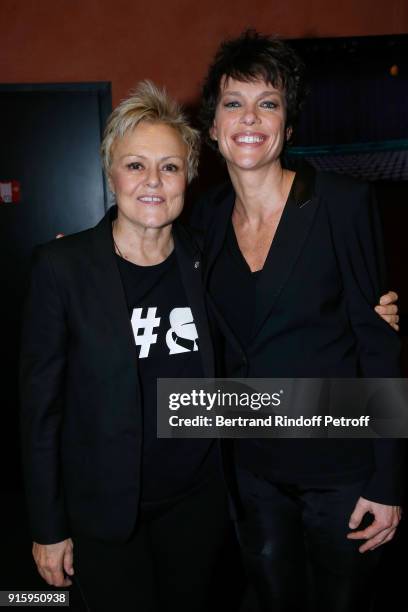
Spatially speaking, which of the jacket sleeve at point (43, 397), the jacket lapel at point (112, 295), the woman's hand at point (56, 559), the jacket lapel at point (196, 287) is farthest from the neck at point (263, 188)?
the woman's hand at point (56, 559)

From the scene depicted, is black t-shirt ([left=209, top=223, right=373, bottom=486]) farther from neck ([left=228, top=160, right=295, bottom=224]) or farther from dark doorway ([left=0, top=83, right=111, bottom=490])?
dark doorway ([left=0, top=83, right=111, bottom=490])

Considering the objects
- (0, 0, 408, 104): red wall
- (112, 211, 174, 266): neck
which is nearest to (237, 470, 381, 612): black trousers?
(112, 211, 174, 266): neck

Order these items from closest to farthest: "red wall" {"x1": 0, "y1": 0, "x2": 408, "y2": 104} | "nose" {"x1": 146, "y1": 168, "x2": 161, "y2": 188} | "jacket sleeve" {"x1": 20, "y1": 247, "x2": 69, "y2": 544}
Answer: "jacket sleeve" {"x1": 20, "y1": 247, "x2": 69, "y2": 544}, "nose" {"x1": 146, "y1": 168, "x2": 161, "y2": 188}, "red wall" {"x1": 0, "y1": 0, "x2": 408, "y2": 104}

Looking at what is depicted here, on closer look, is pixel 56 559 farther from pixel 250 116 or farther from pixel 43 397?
pixel 250 116

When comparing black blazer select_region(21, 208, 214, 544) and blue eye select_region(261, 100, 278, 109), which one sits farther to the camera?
blue eye select_region(261, 100, 278, 109)

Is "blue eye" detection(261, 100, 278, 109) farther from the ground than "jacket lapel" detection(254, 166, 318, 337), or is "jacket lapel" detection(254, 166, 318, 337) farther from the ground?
"blue eye" detection(261, 100, 278, 109)

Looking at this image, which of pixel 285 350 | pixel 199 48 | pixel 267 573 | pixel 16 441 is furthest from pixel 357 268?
pixel 16 441

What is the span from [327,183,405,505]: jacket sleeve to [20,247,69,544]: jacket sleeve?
76 centimetres

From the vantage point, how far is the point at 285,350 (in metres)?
1.43

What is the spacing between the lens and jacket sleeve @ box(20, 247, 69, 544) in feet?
4.43

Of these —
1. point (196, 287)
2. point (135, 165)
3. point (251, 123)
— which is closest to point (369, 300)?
point (196, 287)

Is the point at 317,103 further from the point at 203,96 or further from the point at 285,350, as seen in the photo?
the point at 285,350

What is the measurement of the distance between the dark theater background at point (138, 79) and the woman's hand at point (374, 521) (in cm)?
232

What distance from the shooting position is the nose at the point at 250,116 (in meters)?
1.50
